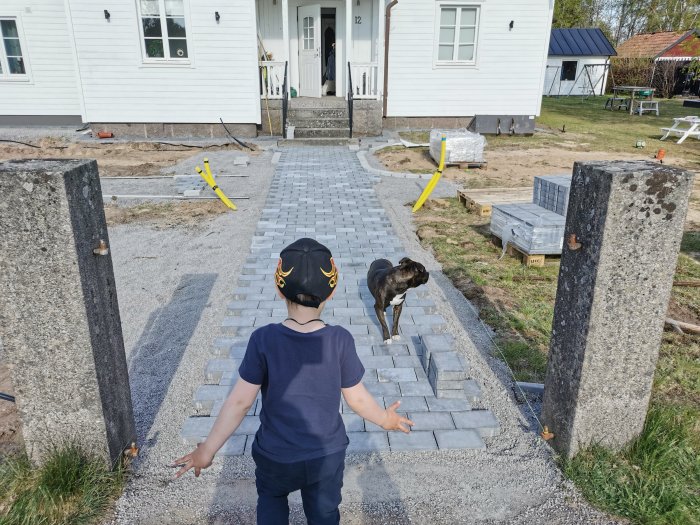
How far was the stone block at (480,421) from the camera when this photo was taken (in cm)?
338

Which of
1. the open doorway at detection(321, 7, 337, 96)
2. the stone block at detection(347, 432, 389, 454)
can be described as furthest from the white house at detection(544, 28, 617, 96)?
the stone block at detection(347, 432, 389, 454)

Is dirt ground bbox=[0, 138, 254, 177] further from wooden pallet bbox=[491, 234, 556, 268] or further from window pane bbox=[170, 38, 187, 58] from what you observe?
wooden pallet bbox=[491, 234, 556, 268]

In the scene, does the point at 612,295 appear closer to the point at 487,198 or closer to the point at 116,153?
the point at 487,198

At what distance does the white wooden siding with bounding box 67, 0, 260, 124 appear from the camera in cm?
1509

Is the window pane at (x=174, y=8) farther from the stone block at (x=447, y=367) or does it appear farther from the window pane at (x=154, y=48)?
the stone block at (x=447, y=367)

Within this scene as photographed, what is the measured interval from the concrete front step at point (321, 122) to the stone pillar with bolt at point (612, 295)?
46.8 feet

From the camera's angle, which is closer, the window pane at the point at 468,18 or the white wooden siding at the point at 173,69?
the white wooden siding at the point at 173,69

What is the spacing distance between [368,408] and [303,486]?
413 mm

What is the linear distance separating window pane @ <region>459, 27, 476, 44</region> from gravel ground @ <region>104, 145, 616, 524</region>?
14.0 metres

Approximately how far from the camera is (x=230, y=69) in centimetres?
1574

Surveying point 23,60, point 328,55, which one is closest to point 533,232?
point 328,55

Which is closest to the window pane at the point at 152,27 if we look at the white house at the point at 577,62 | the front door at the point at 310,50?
the front door at the point at 310,50

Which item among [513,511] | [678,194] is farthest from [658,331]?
[513,511]

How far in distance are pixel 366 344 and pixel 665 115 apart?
26.7m
